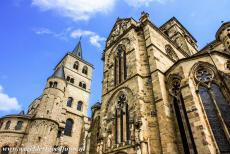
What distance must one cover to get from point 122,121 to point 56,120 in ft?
46.4

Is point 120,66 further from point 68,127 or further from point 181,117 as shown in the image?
point 68,127

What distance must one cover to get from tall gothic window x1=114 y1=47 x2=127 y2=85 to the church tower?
38.3 feet

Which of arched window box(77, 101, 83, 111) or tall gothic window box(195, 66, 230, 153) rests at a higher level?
arched window box(77, 101, 83, 111)

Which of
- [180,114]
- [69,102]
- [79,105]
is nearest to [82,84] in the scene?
[79,105]

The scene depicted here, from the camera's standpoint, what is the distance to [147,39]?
17.3 metres

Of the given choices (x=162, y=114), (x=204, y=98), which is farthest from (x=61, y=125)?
(x=204, y=98)

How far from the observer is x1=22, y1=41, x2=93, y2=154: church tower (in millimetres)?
23156

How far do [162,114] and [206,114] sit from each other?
2560 mm

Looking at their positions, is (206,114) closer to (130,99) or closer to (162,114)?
(162,114)

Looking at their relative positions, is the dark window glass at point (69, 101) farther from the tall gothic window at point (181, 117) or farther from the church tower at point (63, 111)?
the tall gothic window at point (181, 117)

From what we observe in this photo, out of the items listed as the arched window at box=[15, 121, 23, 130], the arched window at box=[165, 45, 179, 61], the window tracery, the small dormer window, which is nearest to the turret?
the arched window at box=[165, 45, 179, 61]

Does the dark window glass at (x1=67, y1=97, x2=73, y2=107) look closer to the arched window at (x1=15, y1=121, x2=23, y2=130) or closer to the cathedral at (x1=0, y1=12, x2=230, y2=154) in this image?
the cathedral at (x1=0, y1=12, x2=230, y2=154)

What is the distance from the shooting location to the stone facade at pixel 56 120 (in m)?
22.6

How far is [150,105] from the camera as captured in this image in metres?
13.6
